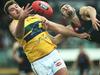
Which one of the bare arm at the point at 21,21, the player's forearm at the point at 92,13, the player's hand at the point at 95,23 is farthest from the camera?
the player's forearm at the point at 92,13

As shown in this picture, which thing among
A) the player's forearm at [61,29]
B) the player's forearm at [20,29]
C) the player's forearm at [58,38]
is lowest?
the player's forearm at [58,38]

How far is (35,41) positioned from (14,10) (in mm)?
724

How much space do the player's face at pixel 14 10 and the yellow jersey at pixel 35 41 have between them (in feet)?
0.83

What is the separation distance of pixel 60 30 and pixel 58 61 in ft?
3.32

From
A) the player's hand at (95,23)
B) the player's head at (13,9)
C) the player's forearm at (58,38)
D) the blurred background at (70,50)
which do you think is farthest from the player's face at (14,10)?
the blurred background at (70,50)

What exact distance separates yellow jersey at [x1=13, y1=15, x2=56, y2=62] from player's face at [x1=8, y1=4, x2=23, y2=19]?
25 centimetres

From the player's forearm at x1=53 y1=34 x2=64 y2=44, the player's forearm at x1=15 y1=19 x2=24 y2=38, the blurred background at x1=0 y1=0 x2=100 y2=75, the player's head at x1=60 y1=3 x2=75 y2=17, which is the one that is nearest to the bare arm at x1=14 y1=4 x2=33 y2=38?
the player's forearm at x1=15 y1=19 x2=24 y2=38

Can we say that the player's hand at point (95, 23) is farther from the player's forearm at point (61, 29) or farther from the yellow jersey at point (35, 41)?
the yellow jersey at point (35, 41)

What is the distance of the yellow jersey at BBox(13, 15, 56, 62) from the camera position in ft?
37.5

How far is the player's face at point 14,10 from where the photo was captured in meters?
11.4

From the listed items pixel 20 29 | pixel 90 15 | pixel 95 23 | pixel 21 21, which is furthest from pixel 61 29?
pixel 21 21

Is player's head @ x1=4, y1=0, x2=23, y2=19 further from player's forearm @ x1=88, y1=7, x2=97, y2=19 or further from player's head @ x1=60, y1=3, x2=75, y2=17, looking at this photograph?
player's forearm @ x1=88, y1=7, x2=97, y2=19

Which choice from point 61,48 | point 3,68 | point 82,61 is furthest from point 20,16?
point 3,68

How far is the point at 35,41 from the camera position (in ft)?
37.5
